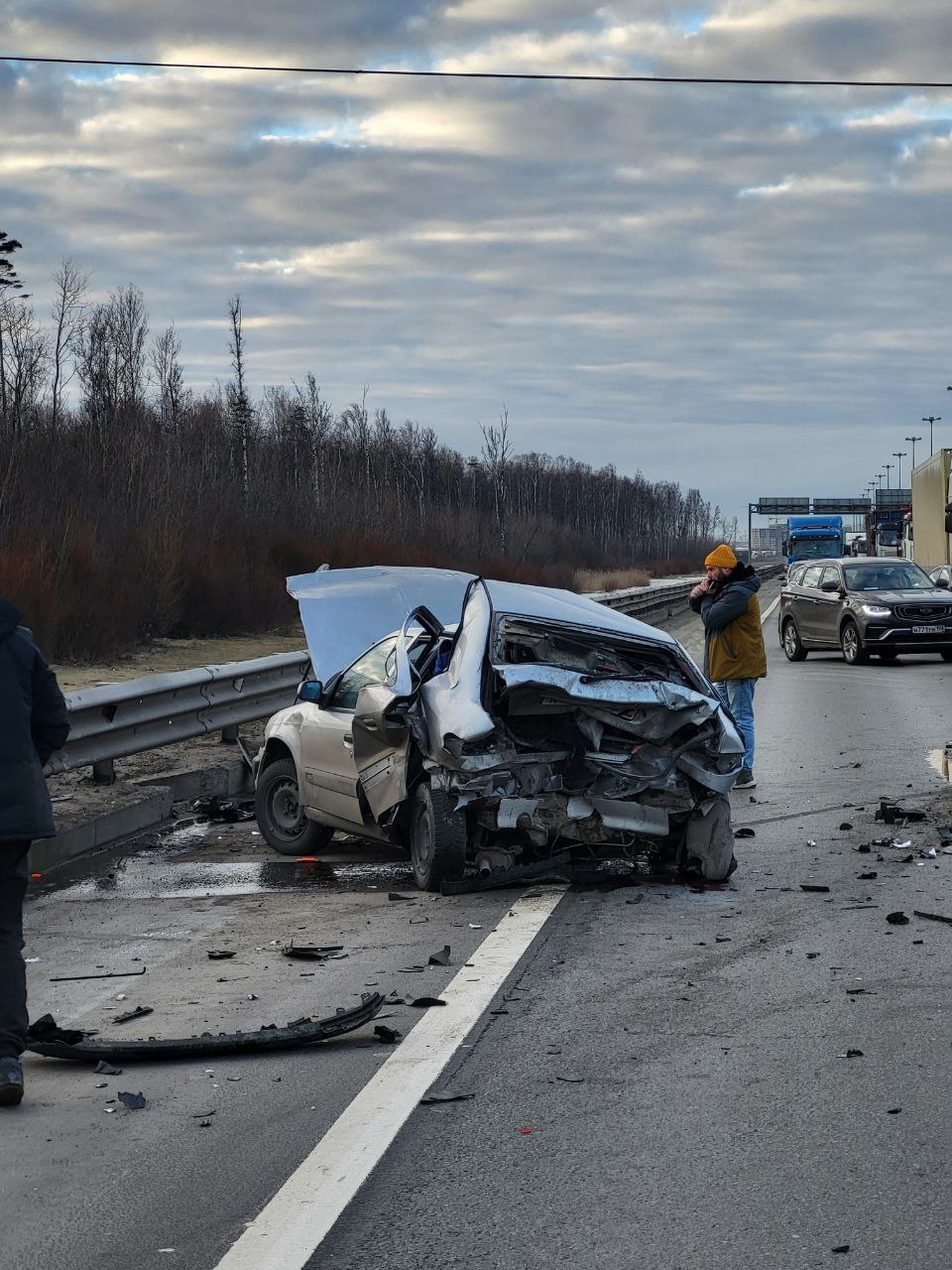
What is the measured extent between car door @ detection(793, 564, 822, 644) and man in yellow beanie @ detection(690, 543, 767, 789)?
1461cm

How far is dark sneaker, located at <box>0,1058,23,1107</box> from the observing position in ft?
16.6

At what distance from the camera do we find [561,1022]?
5.86 m

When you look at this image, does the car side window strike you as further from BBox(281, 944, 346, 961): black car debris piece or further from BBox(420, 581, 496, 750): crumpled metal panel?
BBox(281, 944, 346, 961): black car debris piece

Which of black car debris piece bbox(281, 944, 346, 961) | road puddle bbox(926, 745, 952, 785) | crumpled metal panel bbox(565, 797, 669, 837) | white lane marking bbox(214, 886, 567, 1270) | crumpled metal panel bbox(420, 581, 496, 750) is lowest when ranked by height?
road puddle bbox(926, 745, 952, 785)

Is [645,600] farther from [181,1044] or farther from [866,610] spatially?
[181,1044]

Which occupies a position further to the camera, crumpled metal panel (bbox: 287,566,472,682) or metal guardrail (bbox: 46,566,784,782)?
crumpled metal panel (bbox: 287,566,472,682)

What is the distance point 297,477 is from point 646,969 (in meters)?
73.4

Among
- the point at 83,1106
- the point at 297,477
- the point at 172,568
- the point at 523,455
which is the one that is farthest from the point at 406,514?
the point at 523,455

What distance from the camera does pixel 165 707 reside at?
12180mm

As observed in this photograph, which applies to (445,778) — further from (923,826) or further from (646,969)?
(923,826)

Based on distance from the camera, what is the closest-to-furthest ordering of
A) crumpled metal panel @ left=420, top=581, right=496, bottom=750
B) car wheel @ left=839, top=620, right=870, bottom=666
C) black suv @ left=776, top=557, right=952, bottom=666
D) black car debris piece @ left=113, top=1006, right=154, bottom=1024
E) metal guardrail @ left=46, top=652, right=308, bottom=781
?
black car debris piece @ left=113, top=1006, right=154, bottom=1024 → crumpled metal panel @ left=420, top=581, right=496, bottom=750 → metal guardrail @ left=46, top=652, right=308, bottom=781 → black suv @ left=776, top=557, right=952, bottom=666 → car wheel @ left=839, top=620, right=870, bottom=666

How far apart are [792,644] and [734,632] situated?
51.3 feet

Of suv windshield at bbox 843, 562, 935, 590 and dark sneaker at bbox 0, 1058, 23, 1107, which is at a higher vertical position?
suv windshield at bbox 843, 562, 935, 590

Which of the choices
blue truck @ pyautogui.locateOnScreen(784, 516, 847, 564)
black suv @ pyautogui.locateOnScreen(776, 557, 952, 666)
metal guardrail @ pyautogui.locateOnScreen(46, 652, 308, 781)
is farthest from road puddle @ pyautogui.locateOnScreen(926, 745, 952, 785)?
blue truck @ pyautogui.locateOnScreen(784, 516, 847, 564)
